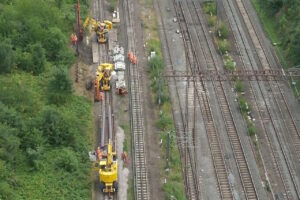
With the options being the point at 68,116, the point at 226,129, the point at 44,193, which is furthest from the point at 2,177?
the point at 226,129

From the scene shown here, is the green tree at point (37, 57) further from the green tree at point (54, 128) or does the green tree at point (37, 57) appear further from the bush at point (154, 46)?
the bush at point (154, 46)

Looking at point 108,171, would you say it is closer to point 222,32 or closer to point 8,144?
point 8,144

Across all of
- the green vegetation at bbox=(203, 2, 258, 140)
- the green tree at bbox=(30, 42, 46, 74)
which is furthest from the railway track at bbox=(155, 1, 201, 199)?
the green tree at bbox=(30, 42, 46, 74)

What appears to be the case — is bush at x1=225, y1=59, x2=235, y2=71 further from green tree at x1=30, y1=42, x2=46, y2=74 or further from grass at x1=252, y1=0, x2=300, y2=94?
green tree at x1=30, y1=42, x2=46, y2=74

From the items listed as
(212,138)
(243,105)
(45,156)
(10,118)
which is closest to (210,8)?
(243,105)

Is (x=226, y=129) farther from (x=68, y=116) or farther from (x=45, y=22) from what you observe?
A: (x=45, y=22)

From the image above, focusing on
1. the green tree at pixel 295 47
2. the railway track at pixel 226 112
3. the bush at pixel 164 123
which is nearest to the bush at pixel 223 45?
the railway track at pixel 226 112
